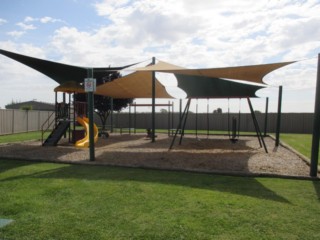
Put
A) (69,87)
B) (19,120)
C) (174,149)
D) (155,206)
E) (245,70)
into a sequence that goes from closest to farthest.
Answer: (155,206) → (245,70) → (174,149) → (69,87) → (19,120)

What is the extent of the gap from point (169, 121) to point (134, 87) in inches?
131

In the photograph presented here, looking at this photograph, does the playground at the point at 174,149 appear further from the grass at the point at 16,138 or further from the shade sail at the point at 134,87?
the grass at the point at 16,138

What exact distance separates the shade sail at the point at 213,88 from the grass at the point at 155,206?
693 centimetres

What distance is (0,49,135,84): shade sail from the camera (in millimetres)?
9336

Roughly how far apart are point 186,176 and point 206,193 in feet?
4.43

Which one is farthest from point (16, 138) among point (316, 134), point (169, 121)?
point (316, 134)

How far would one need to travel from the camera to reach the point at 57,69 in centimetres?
1048

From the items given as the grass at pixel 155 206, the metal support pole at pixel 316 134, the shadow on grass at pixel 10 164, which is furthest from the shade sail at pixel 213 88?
the shadow on grass at pixel 10 164

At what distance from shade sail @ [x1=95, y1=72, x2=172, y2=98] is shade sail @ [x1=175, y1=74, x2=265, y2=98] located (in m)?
1.80

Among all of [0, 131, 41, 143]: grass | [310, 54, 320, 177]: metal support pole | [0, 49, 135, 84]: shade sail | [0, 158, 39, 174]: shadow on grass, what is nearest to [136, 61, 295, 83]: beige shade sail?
[310, 54, 320, 177]: metal support pole

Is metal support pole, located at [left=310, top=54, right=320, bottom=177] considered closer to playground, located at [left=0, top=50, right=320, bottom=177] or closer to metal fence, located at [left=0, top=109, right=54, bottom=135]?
playground, located at [left=0, top=50, right=320, bottom=177]

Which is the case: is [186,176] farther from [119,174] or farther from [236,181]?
[119,174]

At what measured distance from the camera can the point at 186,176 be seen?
6098mm

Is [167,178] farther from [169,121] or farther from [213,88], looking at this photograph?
[169,121]
